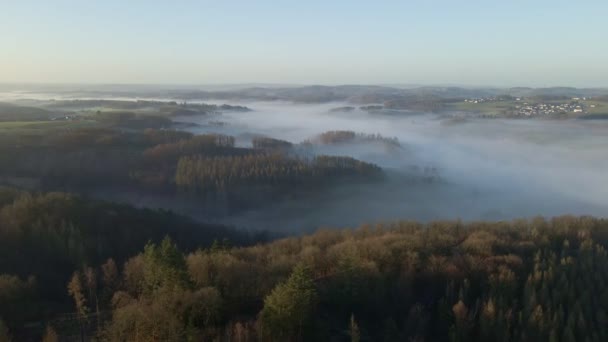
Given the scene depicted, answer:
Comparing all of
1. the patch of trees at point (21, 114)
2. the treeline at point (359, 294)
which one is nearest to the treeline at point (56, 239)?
the treeline at point (359, 294)

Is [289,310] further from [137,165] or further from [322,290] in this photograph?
[137,165]

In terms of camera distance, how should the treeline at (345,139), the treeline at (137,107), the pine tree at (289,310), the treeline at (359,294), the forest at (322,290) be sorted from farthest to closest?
the treeline at (137,107) < the treeline at (345,139) < the forest at (322,290) < the treeline at (359,294) < the pine tree at (289,310)

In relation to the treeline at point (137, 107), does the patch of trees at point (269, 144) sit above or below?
below

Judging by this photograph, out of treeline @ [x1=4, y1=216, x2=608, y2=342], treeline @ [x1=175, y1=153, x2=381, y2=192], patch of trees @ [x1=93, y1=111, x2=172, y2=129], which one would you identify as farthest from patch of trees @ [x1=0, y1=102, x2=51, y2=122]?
treeline @ [x1=4, y1=216, x2=608, y2=342]

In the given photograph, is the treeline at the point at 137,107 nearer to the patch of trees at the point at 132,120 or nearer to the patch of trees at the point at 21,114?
the patch of trees at the point at 132,120

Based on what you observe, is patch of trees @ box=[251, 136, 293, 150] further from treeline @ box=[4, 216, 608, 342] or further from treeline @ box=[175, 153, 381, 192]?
treeline @ box=[4, 216, 608, 342]

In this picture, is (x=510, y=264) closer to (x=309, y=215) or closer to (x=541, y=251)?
(x=541, y=251)

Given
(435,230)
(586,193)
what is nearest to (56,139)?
(435,230)

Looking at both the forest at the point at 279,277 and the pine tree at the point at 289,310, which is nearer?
the pine tree at the point at 289,310

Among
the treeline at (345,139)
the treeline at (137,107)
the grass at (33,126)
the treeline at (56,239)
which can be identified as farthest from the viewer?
the treeline at (137,107)
